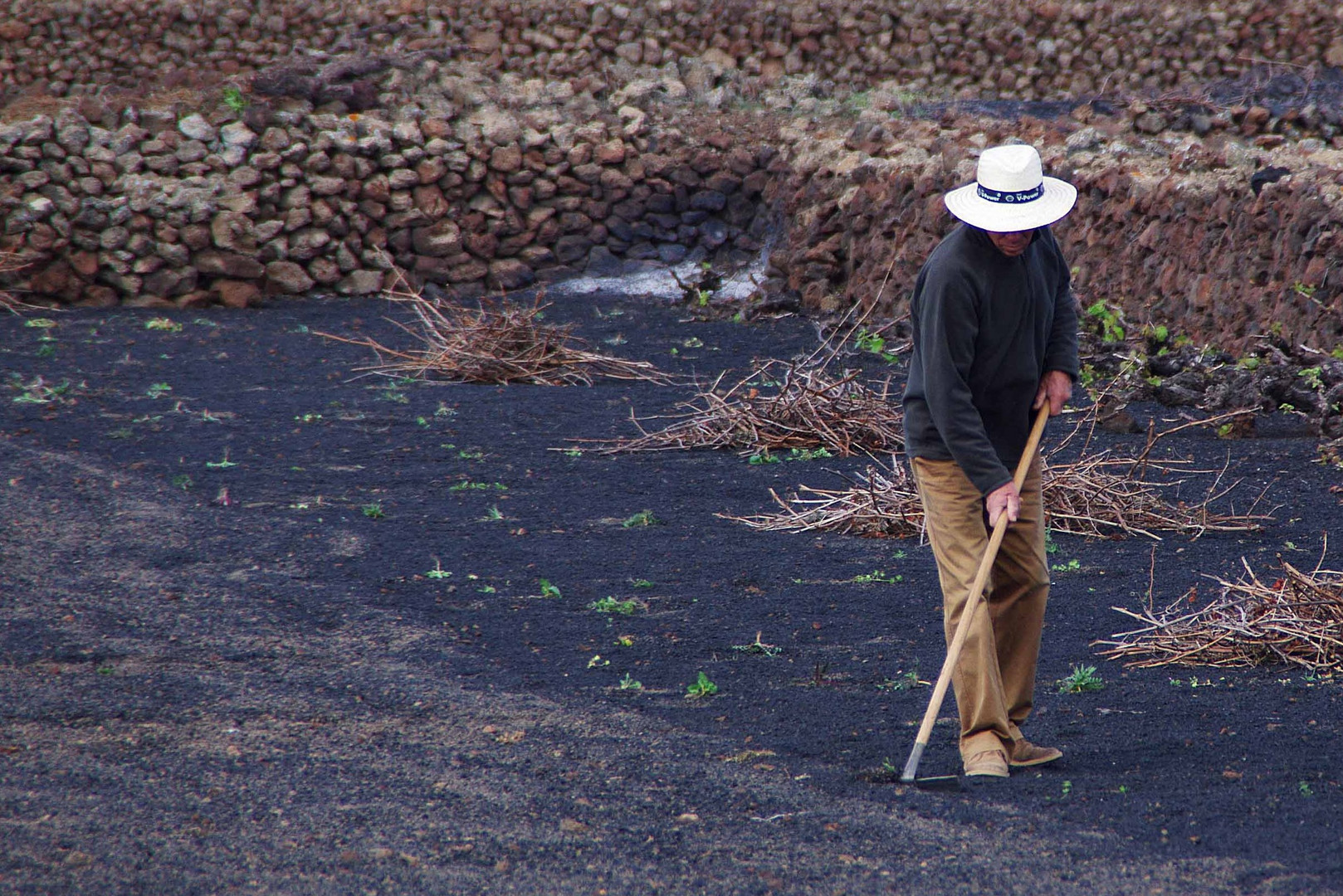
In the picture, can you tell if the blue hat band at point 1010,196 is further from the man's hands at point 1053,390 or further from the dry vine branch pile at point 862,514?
the dry vine branch pile at point 862,514

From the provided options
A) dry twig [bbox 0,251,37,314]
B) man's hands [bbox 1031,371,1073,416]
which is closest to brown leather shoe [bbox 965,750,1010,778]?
man's hands [bbox 1031,371,1073,416]

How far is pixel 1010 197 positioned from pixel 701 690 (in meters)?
1.90

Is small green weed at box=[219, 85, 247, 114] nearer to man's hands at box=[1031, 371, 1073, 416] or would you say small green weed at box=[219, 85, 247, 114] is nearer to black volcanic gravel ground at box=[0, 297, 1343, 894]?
black volcanic gravel ground at box=[0, 297, 1343, 894]

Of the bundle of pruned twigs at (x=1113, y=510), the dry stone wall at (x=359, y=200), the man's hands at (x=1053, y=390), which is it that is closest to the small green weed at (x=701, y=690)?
the man's hands at (x=1053, y=390)

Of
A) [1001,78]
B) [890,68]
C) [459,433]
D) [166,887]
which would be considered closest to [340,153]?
[459,433]

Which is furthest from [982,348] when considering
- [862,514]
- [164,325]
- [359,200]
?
[359,200]

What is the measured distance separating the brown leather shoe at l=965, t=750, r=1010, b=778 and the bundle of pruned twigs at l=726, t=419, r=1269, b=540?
279cm

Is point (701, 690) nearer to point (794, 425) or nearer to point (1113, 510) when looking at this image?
A: point (1113, 510)

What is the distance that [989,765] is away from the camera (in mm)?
3686

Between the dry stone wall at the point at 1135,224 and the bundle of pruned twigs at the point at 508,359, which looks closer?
the dry stone wall at the point at 1135,224

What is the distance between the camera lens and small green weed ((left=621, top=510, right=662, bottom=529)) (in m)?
6.70

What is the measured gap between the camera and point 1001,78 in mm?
20547

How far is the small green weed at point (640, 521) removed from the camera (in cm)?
670

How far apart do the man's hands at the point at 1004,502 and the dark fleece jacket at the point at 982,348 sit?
20 mm
